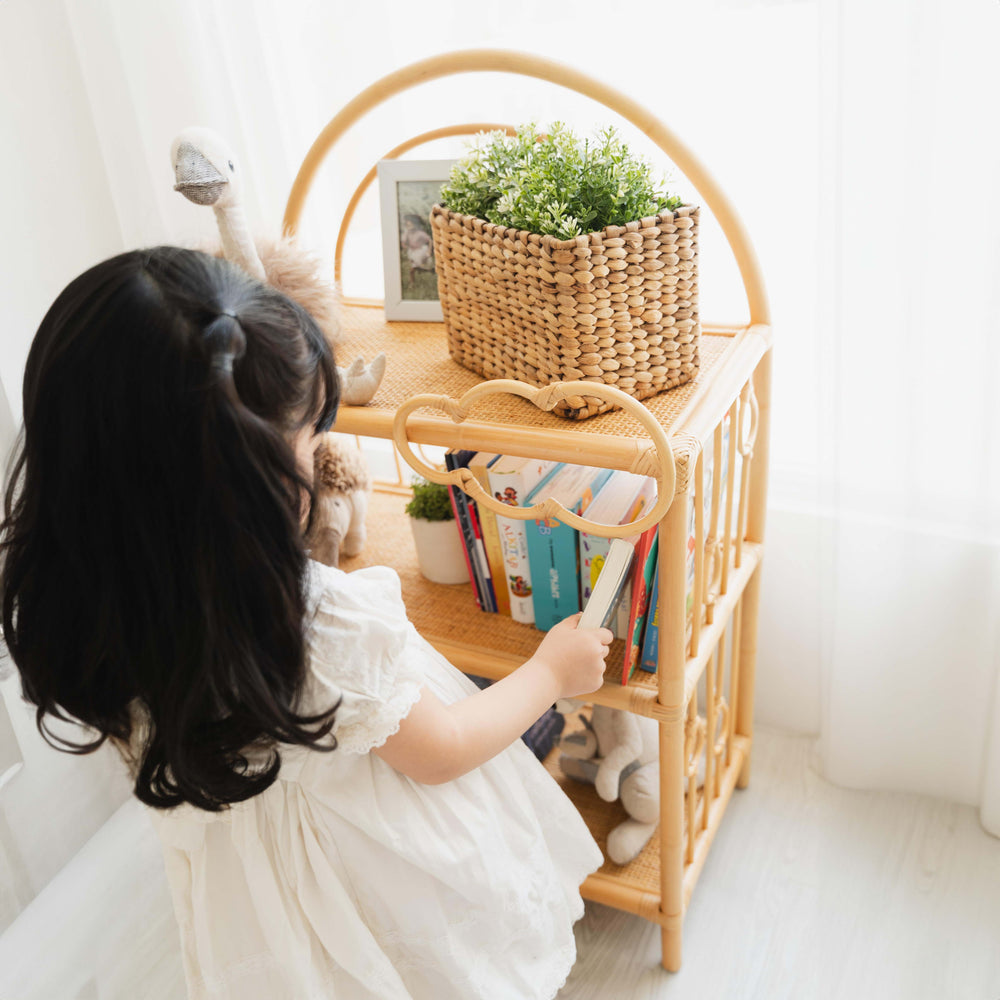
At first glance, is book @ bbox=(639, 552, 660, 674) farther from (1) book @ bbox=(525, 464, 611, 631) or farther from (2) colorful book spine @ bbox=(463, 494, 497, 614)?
(2) colorful book spine @ bbox=(463, 494, 497, 614)

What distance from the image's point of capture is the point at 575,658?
910 mm

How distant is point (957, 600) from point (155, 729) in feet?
3.27

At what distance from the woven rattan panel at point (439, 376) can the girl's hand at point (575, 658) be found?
21 centimetres

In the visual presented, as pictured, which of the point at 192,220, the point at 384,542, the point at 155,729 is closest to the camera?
the point at 155,729

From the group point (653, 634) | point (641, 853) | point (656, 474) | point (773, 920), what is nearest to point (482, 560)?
point (653, 634)

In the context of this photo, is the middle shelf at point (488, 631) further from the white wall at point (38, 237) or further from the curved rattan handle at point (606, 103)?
the white wall at point (38, 237)

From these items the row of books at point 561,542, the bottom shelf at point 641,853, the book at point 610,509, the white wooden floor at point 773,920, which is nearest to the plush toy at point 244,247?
the row of books at point 561,542

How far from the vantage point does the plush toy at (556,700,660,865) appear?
3.94 feet

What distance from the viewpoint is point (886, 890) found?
125 centimetres

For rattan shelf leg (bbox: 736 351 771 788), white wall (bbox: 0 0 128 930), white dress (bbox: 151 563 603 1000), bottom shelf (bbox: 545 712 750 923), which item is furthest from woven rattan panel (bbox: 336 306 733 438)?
bottom shelf (bbox: 545 712 750 923)

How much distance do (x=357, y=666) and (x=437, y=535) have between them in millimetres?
413

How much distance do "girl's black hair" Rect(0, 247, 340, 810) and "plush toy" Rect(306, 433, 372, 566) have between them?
0.41 metres

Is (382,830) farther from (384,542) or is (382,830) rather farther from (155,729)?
(384,542)

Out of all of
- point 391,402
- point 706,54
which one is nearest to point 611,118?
point 706,54
